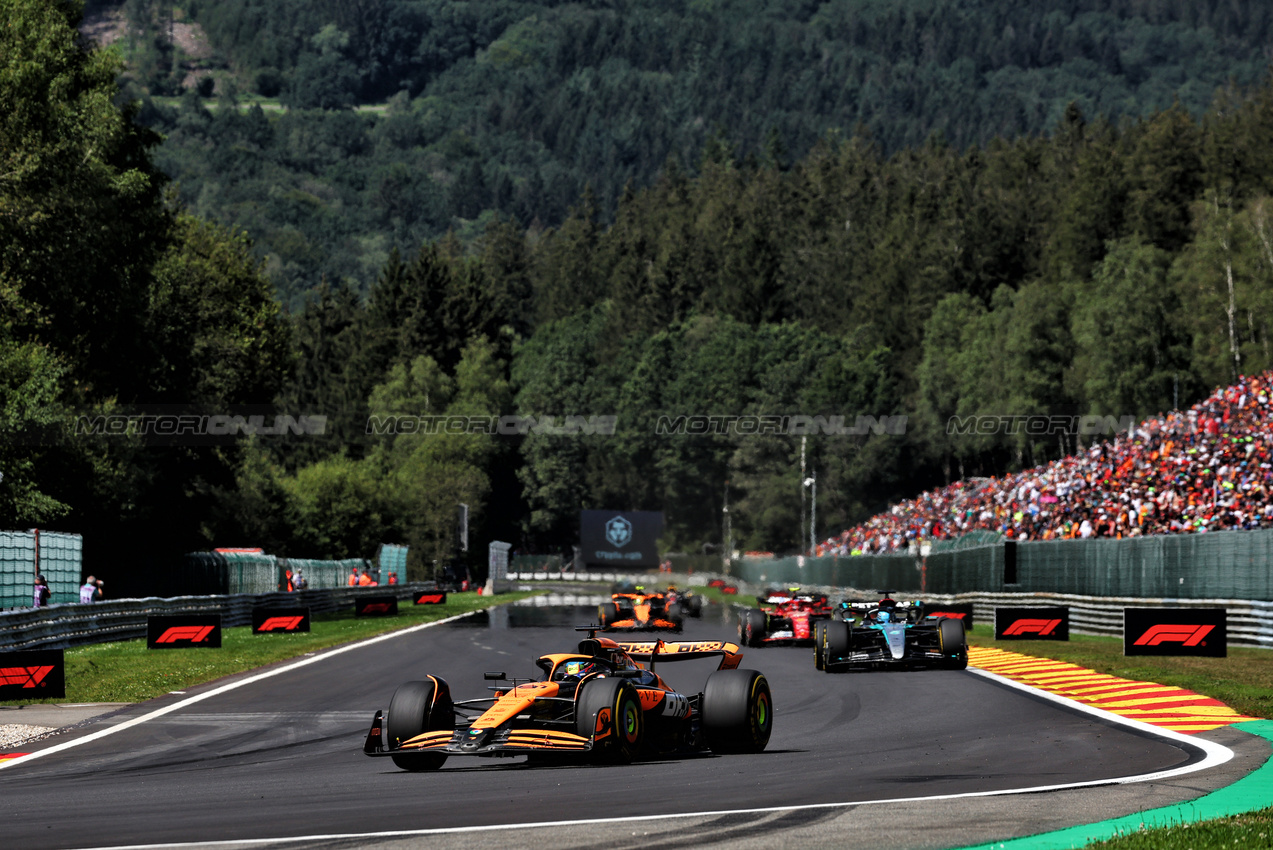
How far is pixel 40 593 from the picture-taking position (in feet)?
91.4

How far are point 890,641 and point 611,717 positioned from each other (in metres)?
11.2

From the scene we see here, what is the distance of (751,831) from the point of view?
891 centimetres

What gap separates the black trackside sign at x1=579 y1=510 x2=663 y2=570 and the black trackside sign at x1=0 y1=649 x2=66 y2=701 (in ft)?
329

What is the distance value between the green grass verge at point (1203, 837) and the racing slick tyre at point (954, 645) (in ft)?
44.1

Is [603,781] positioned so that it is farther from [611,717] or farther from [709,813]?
[709,813]

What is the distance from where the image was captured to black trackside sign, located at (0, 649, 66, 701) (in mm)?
18594

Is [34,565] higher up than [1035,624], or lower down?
higher up

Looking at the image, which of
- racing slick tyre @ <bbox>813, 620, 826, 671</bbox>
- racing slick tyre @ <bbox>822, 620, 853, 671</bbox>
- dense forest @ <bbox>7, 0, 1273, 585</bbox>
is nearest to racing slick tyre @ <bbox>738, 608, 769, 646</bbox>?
racing slick tyre @ <bbox>813, 620, 826, 671</bbox>

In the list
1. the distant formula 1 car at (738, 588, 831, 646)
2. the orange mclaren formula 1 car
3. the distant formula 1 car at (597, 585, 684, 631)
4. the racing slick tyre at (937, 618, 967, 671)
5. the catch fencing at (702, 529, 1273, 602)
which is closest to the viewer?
the orange mclaren formula 1 car

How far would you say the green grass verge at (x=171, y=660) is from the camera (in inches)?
797

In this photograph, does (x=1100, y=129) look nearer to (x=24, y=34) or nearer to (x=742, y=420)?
(x=742, y=420)

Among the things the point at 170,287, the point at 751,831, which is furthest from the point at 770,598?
the point at 170,287

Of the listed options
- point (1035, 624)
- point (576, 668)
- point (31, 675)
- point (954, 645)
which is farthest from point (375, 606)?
point (576, 668)

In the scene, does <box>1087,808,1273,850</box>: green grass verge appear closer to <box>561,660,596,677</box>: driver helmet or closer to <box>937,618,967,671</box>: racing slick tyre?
<box>561,660,596,677</box>: driver helmet
